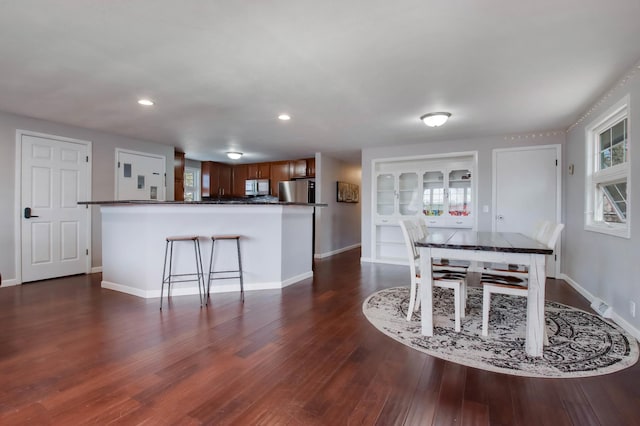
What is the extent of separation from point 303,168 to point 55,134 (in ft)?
14.2

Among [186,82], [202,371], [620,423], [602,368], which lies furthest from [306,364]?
[186,82]

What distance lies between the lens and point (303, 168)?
23.3ft

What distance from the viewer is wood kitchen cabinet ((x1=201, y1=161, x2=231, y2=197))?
7566 millimetres

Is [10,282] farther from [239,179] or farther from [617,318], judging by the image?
[617,318]

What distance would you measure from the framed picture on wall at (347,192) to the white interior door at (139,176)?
372cm

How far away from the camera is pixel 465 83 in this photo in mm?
2984

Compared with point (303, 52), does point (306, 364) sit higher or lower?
lower

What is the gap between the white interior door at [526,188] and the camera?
472 centimetres

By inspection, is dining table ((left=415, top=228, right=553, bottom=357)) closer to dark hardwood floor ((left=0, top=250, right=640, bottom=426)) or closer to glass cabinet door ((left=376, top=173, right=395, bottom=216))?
dark hardwood floor ((left=0, top=250, right=640, bottom=426))

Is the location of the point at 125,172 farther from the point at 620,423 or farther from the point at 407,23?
the point at 620,423

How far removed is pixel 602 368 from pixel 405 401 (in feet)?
4.74

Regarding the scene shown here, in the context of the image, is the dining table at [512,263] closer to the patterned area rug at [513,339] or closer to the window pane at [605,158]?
the patterned area rug at [513,339]

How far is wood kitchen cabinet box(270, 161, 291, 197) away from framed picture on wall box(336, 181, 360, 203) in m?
1.24

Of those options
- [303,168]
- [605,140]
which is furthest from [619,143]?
[303,168]
